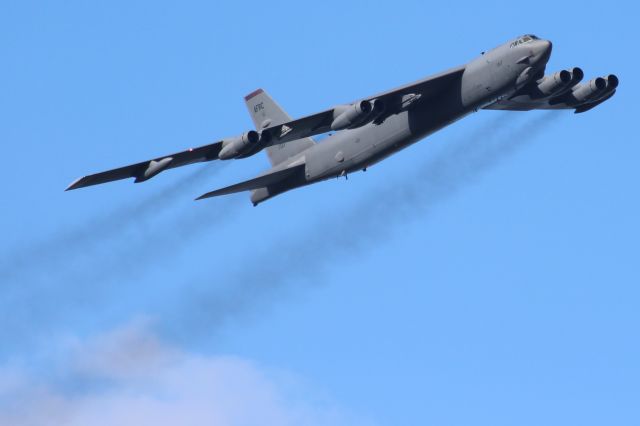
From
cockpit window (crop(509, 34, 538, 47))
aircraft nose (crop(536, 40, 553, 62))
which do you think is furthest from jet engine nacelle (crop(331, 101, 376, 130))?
aircraft nose (crop(536, 40, 553, 62))

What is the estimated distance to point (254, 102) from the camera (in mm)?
64688

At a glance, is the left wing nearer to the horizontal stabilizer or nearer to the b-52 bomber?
the b-52 bomber

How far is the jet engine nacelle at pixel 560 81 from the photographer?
2147 inches

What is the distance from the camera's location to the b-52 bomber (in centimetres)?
5234

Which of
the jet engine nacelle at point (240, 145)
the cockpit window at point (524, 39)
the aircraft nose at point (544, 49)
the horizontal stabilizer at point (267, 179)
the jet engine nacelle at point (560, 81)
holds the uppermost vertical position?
the cockpit window at point (524, 39)

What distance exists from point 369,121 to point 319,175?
523 centimetres

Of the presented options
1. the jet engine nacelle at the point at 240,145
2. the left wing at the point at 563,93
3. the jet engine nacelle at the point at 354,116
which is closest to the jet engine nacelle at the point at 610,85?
the left wing at the point at 563,93

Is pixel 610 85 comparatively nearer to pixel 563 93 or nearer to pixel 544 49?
pixel 563 93

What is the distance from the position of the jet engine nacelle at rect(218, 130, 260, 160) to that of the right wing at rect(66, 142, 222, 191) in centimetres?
90

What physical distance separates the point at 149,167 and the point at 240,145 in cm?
396

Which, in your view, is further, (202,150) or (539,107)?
(539,107)

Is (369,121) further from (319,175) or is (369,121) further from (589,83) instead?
(589,83)

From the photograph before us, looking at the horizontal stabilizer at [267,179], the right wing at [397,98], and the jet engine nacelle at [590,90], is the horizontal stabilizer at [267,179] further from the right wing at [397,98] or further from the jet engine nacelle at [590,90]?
the jet engine nacelle at [590,90]

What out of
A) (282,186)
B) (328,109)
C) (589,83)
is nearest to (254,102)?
(282,186)
